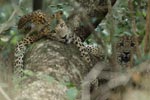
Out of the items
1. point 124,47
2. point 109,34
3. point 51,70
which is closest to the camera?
point 51,70

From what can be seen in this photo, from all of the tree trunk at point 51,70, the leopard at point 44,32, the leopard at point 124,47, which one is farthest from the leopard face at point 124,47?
the tree trunk at point 51,70

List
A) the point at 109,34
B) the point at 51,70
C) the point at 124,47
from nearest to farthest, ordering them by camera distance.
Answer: the point at 51,70
the point at 109,34
the point at 124,47

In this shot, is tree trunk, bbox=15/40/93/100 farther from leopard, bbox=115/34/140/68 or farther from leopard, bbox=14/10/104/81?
leopard, bbox=115/34/140/68

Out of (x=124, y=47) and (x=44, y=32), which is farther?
(x=124, y=47)

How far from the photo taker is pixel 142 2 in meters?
6.20

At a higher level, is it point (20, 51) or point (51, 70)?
point (51, 70)

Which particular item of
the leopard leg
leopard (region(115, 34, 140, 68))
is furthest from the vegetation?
leopard (region(115, 34, 140, 68))

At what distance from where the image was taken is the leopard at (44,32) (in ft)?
18.2

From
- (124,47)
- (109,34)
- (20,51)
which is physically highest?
(109,34)

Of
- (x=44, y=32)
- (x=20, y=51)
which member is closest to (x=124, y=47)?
(x=44, y=32)

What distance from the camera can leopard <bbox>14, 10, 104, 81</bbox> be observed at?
5.55 m

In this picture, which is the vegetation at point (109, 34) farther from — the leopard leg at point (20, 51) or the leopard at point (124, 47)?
the leopard at point (124, 47)

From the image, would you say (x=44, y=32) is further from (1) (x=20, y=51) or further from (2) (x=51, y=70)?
(2) (x=51, y=70)

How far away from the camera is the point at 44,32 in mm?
5727
